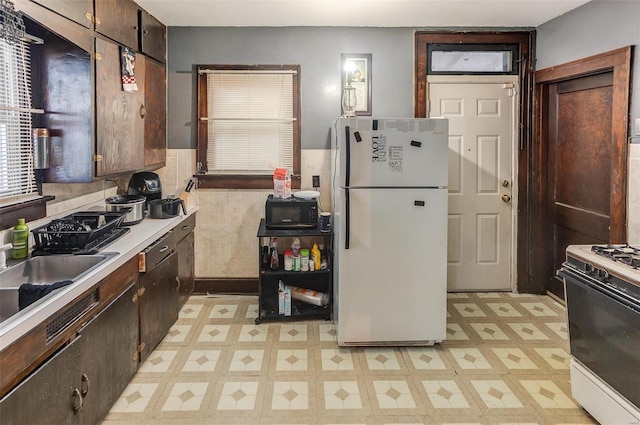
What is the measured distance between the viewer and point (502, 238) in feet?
14.1

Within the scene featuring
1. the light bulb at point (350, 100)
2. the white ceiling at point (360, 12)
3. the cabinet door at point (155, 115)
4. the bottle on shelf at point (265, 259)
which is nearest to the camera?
the white ceiling at point (360, 12)

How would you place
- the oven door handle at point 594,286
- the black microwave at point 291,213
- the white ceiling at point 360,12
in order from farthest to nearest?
the black microwave at point 291,213 → the white ceiling at point 360,12 → the oven door handle at point 594,286

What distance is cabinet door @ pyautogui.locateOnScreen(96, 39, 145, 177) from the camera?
274 cm

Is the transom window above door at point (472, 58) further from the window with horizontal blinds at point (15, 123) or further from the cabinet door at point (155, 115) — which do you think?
the window with horizontal blinds at point (15, 123)

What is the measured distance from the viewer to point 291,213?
3643 mm

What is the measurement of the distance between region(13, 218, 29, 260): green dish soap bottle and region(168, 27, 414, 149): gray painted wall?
76.4 inches

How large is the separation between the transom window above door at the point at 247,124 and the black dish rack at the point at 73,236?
150cm

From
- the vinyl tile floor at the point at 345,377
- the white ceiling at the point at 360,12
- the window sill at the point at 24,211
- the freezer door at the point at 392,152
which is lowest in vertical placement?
the vinyl tile floor at the point at 345,377

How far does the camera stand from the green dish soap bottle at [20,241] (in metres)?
2.26

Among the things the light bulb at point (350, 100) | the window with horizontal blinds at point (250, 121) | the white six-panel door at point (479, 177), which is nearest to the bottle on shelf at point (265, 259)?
the window with horizontal blinds at point (250, 121)

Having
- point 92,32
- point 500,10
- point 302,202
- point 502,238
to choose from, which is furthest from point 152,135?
point 502,238

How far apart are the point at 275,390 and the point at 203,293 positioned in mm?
1849

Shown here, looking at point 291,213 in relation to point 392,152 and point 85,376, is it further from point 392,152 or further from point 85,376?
point 85,376

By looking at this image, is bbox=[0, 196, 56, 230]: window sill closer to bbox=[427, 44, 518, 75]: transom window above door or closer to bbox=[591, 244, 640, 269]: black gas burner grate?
bbox=[591, 244, 640, 269]: black gas burner grate
